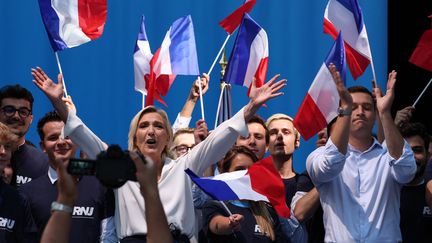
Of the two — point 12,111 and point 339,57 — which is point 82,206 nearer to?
point 12,111

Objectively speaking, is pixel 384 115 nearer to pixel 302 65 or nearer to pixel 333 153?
pixel 333 153

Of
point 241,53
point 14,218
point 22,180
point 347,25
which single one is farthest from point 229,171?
point 14,218

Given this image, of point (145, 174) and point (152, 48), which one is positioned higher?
point (152, 48)

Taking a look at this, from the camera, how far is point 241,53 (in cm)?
659

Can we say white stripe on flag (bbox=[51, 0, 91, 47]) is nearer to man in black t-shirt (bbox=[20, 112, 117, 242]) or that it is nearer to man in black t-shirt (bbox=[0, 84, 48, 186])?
man in black t-shirt (bbox=[0, 84, 48, 186])

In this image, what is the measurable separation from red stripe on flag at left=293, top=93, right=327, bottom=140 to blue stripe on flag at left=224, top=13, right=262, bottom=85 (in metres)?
0.80

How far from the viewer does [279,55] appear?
862 centimetres

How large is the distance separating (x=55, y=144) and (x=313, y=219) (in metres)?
A: 1.46

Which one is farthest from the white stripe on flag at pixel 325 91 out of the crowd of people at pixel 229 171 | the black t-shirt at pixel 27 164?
the black t-shirt at pixel 27 164

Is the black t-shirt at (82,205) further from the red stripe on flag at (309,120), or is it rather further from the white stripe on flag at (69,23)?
the white stripe on flag at (69,23)

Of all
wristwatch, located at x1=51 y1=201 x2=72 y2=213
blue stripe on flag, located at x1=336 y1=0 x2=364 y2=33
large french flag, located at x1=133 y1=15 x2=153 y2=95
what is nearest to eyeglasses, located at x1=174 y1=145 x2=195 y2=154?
large french flag, located at x1=133 y1=15 x2=153 y2=95

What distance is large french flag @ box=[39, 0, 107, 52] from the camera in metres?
6.54

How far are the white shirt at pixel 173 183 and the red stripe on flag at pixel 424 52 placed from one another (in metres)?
1.95

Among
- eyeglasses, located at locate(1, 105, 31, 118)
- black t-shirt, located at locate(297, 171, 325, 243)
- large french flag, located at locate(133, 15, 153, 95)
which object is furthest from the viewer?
large french flag, located at locate(133, 15, 153, 95)
